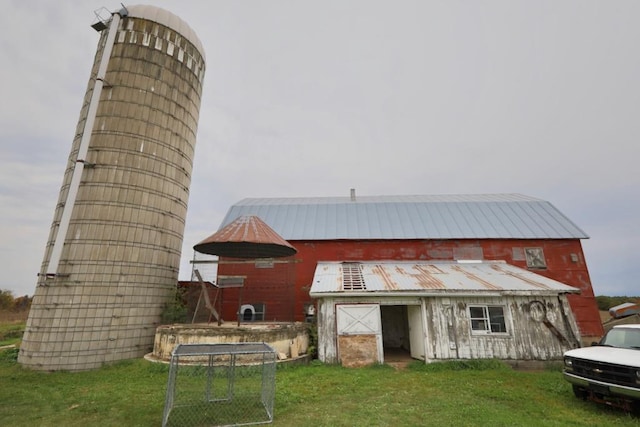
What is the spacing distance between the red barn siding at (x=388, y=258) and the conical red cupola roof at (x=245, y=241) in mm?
3831

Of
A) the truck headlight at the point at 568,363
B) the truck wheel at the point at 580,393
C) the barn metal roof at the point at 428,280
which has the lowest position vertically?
the truck wheel at the point at 580,393

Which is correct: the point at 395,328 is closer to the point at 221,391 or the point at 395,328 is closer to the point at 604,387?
the point at 604,387

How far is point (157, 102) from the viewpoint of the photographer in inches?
623

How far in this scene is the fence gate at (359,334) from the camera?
1284 centimetres

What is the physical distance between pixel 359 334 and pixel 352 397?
4.53 metres

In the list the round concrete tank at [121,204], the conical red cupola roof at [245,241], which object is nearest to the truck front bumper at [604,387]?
the conical red cupola roof at [245,241]

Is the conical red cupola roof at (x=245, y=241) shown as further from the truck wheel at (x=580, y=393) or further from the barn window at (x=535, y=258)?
the barn window at (x=535, y=258)

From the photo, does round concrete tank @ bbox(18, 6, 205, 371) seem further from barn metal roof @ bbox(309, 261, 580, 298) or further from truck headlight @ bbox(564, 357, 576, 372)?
truck headlight @ bbox(564, 357, 576, 372)

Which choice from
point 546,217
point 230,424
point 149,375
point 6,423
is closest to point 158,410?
point 230,424

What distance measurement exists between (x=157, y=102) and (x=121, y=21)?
176 inches

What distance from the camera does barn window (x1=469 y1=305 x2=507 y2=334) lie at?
43.8 feet

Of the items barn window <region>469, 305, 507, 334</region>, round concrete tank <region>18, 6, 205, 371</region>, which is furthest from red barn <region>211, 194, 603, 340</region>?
barn window <region>469, 305, 507, 334</region>

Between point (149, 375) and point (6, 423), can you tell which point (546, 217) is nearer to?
point (149, 375)

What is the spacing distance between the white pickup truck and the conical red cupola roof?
10.4 m
